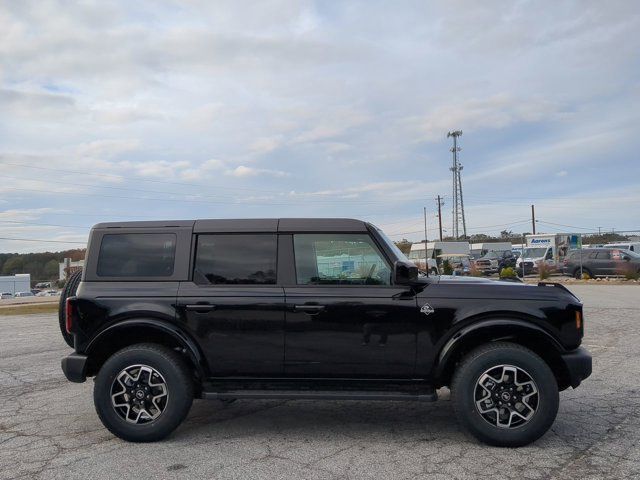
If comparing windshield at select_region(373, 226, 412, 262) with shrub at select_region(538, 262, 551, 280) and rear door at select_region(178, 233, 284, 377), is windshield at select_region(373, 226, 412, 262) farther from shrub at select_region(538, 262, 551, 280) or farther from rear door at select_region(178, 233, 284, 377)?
shrub at select_region(538, 262, 551, 280)

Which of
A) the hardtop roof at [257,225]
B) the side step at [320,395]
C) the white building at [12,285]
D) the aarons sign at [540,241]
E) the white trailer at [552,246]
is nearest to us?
the side step at [320,395]

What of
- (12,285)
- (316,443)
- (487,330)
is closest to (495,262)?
(487,330)

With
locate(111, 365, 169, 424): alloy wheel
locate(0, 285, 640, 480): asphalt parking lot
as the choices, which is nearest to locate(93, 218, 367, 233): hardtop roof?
locate(111, 365, 169, 424): alloy wheel

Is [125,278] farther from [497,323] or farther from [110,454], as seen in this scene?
[497,323]

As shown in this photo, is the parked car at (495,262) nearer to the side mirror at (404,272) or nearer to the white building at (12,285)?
the side mirror at (404,272)

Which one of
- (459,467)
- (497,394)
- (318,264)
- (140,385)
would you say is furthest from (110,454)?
(497,394)

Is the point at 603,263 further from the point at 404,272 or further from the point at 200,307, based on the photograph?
the point at 200,307

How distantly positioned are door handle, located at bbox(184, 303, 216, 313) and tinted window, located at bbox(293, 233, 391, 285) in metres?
0.76

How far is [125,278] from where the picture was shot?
4891 mm

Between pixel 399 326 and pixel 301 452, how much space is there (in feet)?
4.08

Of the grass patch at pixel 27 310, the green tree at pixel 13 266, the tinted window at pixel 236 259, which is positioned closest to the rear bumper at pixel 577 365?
the tinted window at pixel 236 259

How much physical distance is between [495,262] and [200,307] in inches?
1471

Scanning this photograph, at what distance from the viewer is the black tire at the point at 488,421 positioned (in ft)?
14.4

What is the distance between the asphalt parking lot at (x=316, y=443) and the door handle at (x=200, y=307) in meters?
1.08
